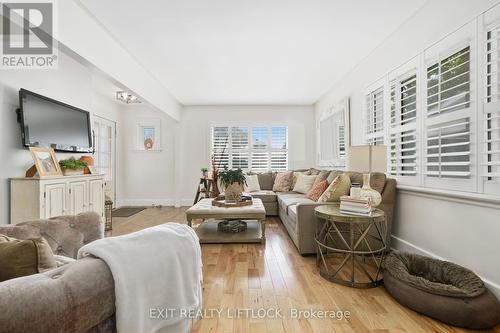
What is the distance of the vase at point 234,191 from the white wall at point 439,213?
6.71 feet

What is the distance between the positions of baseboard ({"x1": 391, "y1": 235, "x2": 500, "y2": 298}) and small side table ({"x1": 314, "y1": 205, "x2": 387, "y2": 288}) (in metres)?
0.21

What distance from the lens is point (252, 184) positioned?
17.9 ft

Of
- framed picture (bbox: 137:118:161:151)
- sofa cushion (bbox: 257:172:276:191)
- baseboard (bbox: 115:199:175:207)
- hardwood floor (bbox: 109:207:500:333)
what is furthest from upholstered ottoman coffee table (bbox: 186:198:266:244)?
framed picture (bbox: 137:118:161:151)

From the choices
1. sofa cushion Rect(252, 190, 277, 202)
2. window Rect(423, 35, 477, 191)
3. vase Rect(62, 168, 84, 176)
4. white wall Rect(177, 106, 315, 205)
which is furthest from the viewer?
white wall Rect(177, 106, 315, 205)

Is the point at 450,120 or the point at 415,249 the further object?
the point at 415,249

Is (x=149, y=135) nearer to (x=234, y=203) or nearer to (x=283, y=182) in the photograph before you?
(x=283, y=182)

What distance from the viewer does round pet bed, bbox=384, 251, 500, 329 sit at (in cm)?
161

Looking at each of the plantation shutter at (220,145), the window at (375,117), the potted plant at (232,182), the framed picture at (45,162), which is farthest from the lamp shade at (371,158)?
the plantation shutter at (220,145)

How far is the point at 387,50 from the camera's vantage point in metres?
3.17

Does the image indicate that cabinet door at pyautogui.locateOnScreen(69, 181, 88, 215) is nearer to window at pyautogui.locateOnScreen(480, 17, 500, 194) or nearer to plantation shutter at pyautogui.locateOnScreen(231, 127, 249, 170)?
plantation shutter at pyautogui.locateOnScreen(231, 127, 249, 170)

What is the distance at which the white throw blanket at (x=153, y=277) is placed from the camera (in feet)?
2.54

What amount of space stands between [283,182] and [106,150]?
4217mm

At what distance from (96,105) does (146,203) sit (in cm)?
261

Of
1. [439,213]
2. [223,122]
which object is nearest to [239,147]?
[223,122]
